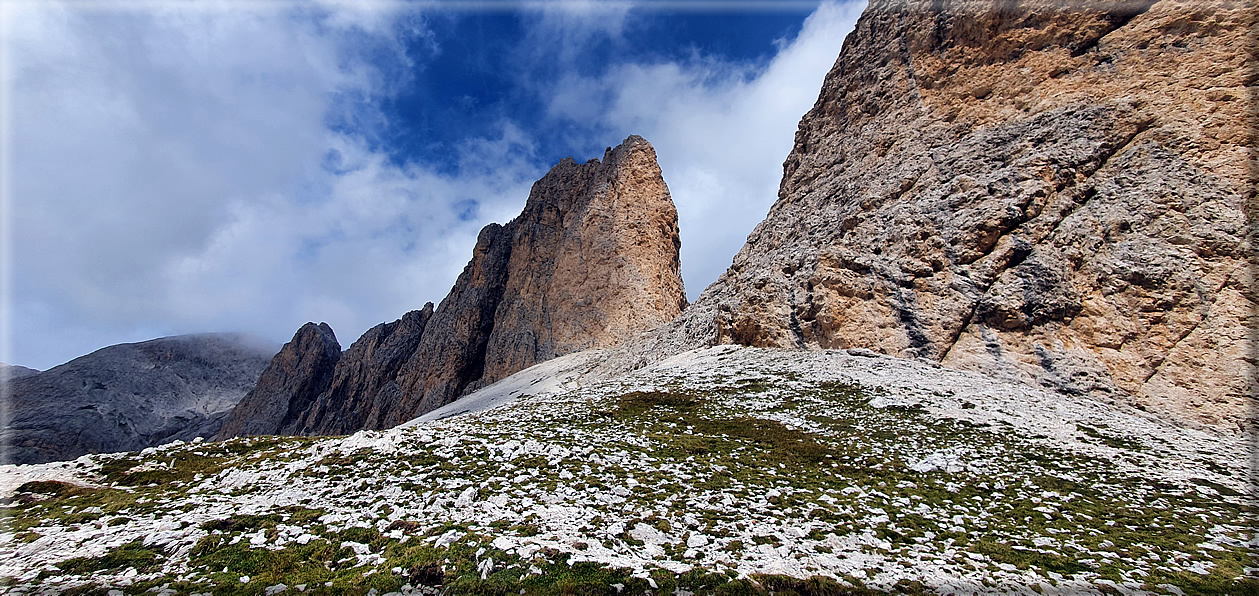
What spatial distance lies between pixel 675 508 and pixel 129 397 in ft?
519

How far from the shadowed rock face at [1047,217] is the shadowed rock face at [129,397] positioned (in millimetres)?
123365

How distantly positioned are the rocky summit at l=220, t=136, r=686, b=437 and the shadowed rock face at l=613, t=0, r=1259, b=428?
28.5 m

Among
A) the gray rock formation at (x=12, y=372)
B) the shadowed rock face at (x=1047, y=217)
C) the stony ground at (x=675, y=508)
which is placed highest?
the gray rock formation at (x=12, y=372)

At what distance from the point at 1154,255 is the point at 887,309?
1087 centimetres

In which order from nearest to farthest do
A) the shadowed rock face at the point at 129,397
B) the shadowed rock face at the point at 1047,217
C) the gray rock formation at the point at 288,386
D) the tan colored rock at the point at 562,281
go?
the shadowed rock face at the point at 1047,217 → the tan colored rock at the point at 562,281 → the shadowed rock face at the point at 129,397 → the gray rock formation at the point at 288,386

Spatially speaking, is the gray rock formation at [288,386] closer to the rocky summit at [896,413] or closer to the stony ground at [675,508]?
the rocky summit at [896,413]

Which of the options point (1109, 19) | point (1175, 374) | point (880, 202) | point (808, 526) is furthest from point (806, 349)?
point (1109, 19)

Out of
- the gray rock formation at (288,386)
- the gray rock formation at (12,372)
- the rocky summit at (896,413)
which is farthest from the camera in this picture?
the gray rock formation at (12,372)

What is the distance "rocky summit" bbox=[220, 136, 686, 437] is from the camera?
67.9m

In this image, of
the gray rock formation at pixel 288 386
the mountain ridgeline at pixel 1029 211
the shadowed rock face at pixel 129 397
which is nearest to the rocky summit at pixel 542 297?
the gray rock formation at pixel 288 386

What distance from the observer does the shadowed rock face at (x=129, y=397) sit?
98.6 metres

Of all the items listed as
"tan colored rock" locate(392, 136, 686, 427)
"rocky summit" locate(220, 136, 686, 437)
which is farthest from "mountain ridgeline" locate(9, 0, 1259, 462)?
"rocky summit" locate(220, 136, 686, 437)

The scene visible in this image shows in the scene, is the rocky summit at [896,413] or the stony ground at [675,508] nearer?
the stony ground at [675,508]

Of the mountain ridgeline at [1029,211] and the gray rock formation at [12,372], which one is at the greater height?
the gray rock formation at [12,372]
